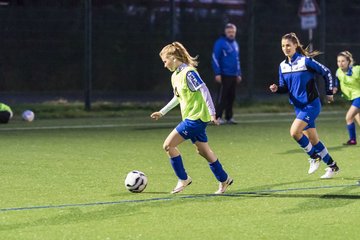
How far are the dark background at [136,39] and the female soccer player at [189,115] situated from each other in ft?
38.3

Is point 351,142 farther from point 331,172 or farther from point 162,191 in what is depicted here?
point 162,191

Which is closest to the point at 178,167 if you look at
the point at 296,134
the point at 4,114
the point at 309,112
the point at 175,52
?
the point at 175,52

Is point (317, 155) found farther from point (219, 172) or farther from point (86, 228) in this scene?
point (86, 228)

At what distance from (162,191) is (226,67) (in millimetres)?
9910

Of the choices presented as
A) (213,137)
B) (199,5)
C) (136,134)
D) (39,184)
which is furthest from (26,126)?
(39,184)

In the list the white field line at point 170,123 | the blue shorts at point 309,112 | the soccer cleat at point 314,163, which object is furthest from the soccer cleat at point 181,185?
the white field line at point 170,123

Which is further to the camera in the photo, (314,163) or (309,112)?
(314,163)

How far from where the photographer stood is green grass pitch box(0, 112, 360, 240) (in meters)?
8.51

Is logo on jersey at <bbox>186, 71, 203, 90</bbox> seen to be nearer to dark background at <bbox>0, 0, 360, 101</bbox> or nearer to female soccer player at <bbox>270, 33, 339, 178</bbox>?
A: female soccer player at <bbox>270, 33, 339, 178</bbox>

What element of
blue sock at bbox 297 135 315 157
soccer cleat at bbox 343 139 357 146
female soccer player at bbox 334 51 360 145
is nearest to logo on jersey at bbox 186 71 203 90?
blue sock at bbox 297 135 315 157

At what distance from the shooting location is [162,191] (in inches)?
429

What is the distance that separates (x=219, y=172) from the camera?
35.1 ft

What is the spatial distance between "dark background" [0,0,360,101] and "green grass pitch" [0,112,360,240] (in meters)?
4.38

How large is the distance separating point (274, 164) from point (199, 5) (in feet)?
37.6
